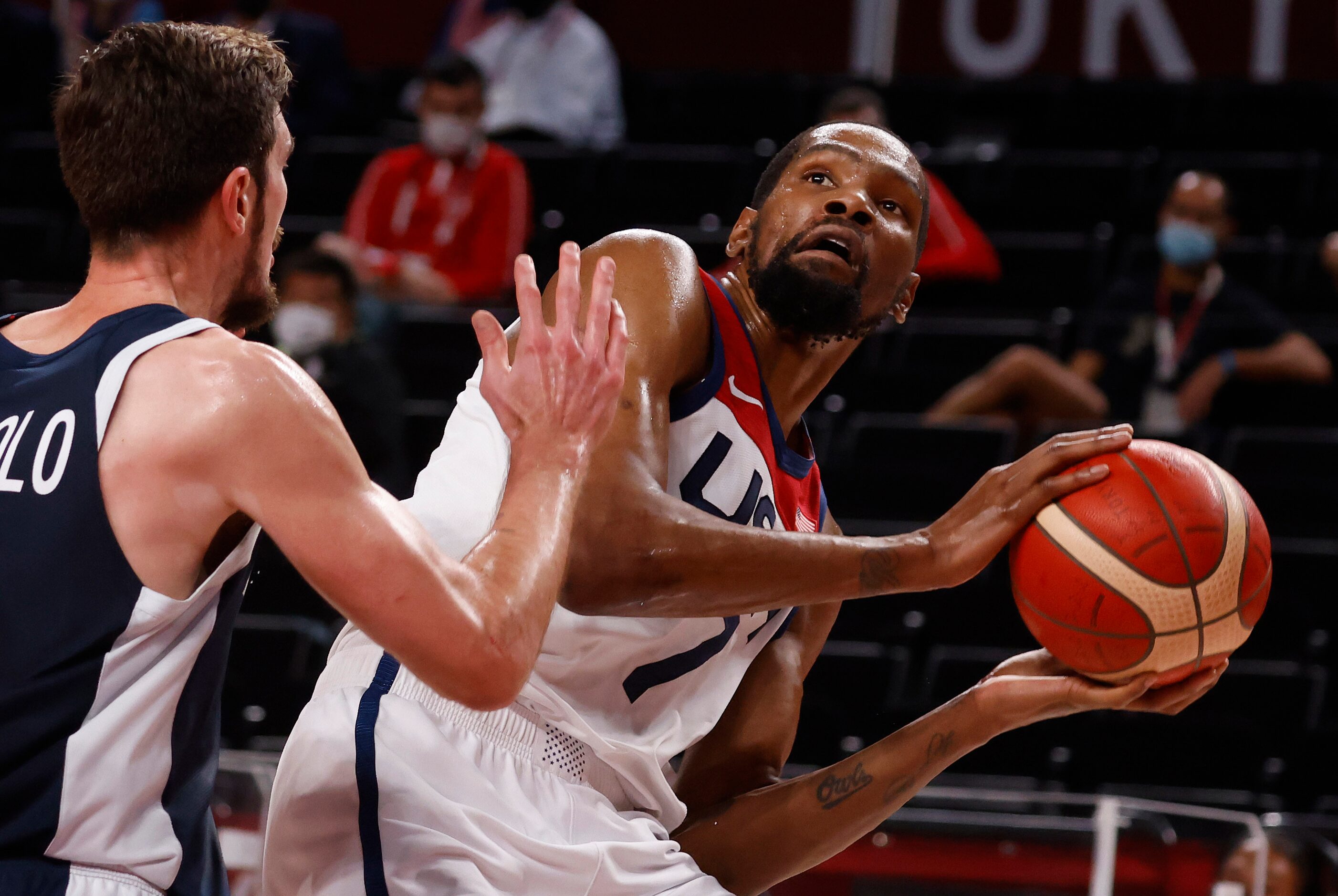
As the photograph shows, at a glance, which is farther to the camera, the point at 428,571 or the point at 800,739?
the point at 800,739

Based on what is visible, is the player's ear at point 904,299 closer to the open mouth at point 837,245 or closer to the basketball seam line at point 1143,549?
the open mouth at point 837,245

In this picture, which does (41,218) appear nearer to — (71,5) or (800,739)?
(71,5)

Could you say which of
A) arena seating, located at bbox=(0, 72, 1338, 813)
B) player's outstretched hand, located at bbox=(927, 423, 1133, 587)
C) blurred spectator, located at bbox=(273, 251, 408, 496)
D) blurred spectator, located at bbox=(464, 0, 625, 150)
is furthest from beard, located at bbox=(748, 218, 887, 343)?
blurred spectator, located at bbox=(464, 0, 625, 150)

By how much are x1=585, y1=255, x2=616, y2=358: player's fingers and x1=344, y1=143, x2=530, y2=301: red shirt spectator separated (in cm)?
524

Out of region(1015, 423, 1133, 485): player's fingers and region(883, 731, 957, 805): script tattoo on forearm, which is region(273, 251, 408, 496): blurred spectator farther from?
region(1015, 423, 1133, 485): player's fingers

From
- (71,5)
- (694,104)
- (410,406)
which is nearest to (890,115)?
(694,104)

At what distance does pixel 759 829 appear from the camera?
2918mm

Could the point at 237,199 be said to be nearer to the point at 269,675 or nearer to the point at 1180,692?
the point at 1180,692

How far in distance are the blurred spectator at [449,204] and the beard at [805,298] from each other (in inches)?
179

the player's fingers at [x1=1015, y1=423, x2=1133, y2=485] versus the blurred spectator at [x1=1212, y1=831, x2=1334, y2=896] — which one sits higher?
the player's fingers at [x1=1015, y1=423, x2=1133, y2=485]

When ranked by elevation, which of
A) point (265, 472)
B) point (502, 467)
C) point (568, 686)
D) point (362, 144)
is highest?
point (265, 472)

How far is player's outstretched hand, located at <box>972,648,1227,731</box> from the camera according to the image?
2.59 m

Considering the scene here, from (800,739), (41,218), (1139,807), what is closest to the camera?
(1139,807)

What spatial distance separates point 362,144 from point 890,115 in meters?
3.19
